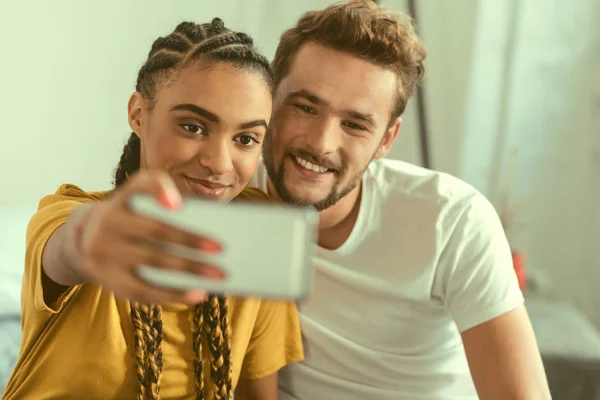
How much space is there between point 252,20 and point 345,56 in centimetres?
22

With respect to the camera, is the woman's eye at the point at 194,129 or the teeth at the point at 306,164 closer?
the woman's eye at the point at 194,129

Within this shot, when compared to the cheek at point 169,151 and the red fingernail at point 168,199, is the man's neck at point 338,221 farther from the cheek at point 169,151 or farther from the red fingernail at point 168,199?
the red fingernail at point 168,199

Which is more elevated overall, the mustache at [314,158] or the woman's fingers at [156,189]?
the woman's fingers at [156,189]

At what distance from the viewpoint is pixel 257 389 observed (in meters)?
0.65

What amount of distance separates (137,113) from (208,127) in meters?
0.07

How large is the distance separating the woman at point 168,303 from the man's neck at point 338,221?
0.66 feet

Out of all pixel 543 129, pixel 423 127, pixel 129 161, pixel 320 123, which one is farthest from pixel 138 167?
pixel 543 129

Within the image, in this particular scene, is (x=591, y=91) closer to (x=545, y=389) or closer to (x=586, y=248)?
(x=586, y=248)

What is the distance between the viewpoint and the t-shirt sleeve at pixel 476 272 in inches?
27.4

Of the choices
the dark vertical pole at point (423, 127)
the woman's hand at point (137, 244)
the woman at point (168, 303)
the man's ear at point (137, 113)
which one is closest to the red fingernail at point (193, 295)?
the woman's hand at point (137, 244)

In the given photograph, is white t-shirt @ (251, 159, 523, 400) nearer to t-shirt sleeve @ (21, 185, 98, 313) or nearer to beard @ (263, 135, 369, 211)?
beard @ (263, 135, 369, 211)

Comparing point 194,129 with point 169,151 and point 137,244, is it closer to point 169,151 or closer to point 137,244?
point 169,151

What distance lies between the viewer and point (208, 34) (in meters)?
0.52

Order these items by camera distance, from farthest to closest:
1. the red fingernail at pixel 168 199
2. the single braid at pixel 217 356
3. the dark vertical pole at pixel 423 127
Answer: the dark vertical pole at pixel 423 127, the single braid at pixel 217 356, the red fingernail at pixel 168 199
